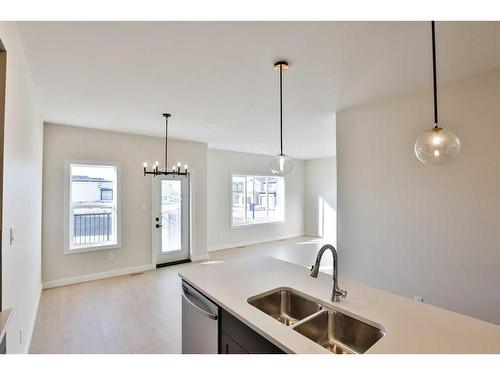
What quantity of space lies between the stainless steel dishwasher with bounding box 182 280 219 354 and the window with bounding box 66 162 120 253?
3.30m

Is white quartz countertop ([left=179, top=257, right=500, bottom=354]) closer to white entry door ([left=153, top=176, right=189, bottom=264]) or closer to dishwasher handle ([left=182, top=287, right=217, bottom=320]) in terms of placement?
dishwasher handle ([left=182, top=287, right=217, bottom=320])

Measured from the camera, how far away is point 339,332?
4.72 ft

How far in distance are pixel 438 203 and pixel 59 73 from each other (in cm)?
394

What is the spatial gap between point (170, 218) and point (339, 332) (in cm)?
458

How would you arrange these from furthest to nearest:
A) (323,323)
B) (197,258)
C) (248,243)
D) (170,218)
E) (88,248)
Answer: (248,243), (197,258), (170,218), (88,248), (323,323)

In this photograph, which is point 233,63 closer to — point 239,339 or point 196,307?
point 196,307

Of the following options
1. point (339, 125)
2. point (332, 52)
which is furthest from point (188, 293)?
point (339, 125)

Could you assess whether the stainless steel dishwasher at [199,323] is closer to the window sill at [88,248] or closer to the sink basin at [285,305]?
the sink basin at [285,305]

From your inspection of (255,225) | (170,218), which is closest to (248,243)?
(255,225)

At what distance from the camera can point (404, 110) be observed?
2932mm

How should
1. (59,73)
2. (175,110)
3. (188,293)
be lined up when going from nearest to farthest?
(188,293) → (59,73) → (175,110)

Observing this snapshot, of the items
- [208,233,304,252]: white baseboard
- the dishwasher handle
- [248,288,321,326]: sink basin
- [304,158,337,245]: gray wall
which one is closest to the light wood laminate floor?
the dishwasher handle
